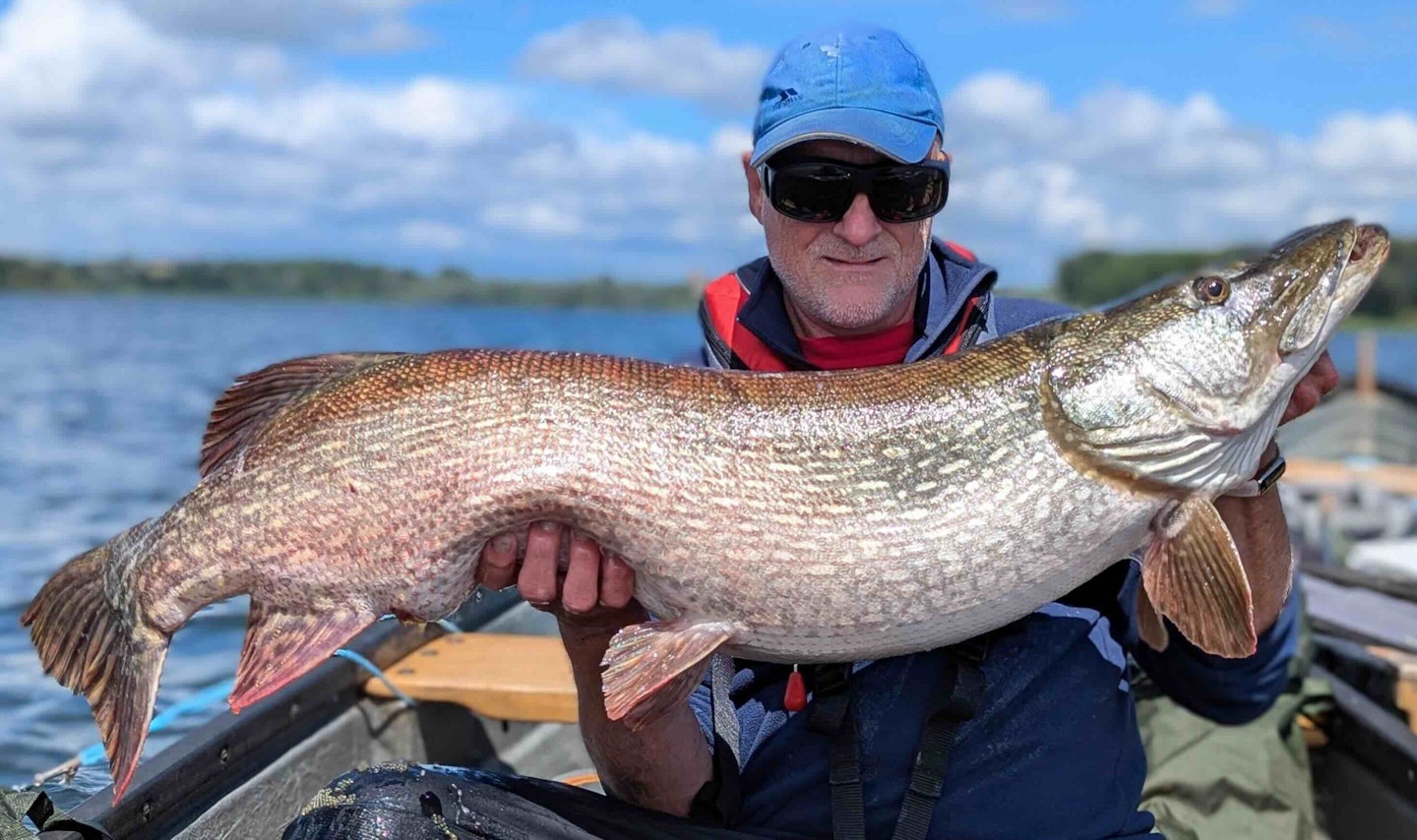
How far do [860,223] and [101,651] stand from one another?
2.03 m

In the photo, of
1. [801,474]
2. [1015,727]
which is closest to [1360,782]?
[1015,727]

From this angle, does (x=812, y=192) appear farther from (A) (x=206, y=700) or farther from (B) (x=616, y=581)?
(A) (x=206, y=700)

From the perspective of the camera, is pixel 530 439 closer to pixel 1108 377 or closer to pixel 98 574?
pixel 98 574

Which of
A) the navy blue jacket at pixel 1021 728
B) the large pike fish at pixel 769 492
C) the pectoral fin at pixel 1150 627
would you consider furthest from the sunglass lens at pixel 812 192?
the pectoral fin at pixel 1150 627

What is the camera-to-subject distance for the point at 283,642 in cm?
250

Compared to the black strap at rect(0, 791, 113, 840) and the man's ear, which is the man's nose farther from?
the black strap at rect(0, 791, 113, 840)

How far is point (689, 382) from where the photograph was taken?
250 centimetres

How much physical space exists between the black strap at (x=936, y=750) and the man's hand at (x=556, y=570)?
74cm

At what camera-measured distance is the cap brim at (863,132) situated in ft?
9.76

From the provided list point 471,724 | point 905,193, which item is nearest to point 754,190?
point 905,193

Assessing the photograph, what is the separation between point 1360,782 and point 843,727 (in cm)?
220

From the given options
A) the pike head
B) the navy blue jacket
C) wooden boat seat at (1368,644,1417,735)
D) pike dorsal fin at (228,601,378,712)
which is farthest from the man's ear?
wooden boat seat at (1368,644,1417,735)

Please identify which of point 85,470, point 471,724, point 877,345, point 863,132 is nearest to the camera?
point 863,132

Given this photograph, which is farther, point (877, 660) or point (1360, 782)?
point (1360, 782)
